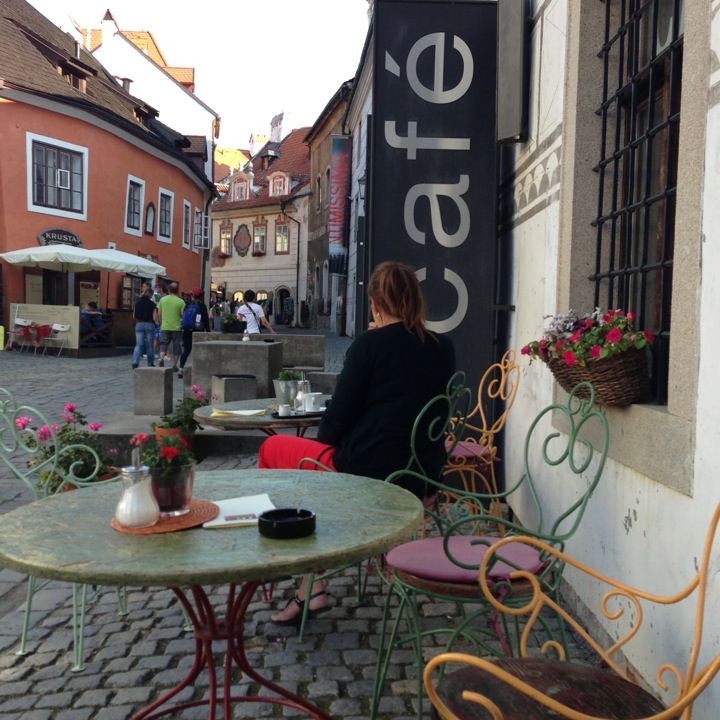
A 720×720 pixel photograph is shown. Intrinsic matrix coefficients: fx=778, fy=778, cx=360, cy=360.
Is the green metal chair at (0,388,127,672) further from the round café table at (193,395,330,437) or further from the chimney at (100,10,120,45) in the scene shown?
the chimney at (100,10,120,45)

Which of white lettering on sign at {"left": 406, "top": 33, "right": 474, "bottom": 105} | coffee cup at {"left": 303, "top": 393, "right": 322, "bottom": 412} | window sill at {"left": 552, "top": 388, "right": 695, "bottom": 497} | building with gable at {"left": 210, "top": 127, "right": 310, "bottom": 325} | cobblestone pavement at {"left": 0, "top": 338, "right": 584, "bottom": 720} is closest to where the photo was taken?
window sill at {"left": 552, "top": 388, "right": 695, "bottom": 497}

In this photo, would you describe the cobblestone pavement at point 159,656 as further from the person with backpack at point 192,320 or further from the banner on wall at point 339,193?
the banner on wall at point 339,193

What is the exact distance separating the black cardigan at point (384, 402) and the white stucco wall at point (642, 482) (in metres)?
0.78

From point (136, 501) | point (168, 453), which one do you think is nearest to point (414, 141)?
point (168, 453)

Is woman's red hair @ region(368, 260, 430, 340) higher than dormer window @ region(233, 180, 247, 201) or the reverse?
the reverse

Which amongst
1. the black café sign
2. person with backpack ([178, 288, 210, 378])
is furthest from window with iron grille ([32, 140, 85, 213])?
person with backpack ([178, 288, 210, 378])

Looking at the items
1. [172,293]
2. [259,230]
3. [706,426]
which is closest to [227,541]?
[706,426]

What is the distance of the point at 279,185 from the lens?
49.5 meters

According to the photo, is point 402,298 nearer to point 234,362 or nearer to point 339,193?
point 234,362

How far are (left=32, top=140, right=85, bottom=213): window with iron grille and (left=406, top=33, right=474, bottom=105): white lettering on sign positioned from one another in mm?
19044

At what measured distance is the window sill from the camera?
7.72 ft

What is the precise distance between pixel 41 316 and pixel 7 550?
18.7m

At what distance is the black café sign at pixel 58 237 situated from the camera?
22.2m

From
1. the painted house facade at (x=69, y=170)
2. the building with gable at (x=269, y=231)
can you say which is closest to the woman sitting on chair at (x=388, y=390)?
the painted house facade at (x=69, y=170)
